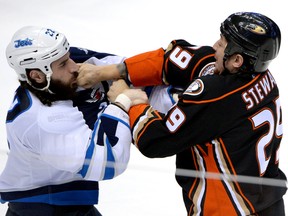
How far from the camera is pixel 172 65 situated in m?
1.89

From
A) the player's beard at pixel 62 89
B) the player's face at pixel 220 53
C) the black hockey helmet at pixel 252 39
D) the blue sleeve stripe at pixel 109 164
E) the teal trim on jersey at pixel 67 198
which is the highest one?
the black hockey helmet at pixel 252 39

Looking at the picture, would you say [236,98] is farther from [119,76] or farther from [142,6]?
[142,6]

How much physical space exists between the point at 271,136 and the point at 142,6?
6.68ft

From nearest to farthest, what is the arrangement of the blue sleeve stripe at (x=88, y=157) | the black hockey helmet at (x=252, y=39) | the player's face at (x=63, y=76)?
the black hockey helmet at (x=252, y=39), the blue sleeve stripe at (x=88, y=157), the player's face at (x=63, y=76)

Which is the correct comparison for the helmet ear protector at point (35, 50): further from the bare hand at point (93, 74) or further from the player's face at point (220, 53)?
the player's face at point (220, 53)

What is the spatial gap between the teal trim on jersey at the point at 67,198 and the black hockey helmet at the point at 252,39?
68cm

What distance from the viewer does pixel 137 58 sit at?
195cm

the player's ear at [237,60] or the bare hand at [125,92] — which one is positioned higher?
the player's ear at [237,60]

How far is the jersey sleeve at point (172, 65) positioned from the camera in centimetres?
186

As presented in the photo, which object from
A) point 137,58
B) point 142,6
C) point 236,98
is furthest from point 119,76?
point 142,6

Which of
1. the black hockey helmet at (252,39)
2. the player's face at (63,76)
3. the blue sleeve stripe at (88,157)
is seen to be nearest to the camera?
the black hockey helmet at (252,39)

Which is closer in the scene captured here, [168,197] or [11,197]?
[11,197]

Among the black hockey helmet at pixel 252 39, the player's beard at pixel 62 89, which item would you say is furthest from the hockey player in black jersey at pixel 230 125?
the player's beard at pixel 62 89

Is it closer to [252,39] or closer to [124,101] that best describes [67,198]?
[124,101]
